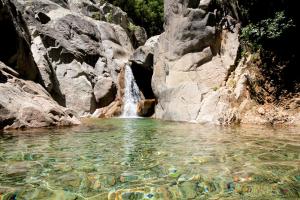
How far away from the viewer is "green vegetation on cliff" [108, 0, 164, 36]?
129ft

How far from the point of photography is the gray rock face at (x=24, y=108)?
10710mm

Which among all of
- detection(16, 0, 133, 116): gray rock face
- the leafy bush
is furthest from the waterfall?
Answer: the leafy bush

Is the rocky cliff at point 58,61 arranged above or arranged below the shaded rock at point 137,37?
below

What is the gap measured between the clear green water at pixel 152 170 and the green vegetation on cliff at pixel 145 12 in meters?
34.7

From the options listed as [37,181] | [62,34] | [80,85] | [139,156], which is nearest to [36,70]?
[80,85]

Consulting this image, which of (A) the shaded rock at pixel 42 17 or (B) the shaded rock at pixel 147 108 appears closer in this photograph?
(B) the shaded rock at pixel 147 108

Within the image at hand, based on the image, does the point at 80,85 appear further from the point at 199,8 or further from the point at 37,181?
the point at 37,181

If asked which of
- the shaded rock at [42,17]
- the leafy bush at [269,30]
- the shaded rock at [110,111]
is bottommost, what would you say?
the shaded rock at [110,111]

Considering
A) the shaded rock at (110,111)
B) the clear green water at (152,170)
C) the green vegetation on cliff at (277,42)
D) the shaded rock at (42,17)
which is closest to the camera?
the clear green water at (152,170)

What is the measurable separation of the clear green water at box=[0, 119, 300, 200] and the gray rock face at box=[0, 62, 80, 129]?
3932mm

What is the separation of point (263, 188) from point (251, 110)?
923 centimetres

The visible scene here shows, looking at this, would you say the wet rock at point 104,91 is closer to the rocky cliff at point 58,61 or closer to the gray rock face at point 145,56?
the rocky cliff at point 58,61

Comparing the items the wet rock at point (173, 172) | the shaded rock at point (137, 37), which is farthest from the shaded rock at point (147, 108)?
the wet rock at point (173, 172)

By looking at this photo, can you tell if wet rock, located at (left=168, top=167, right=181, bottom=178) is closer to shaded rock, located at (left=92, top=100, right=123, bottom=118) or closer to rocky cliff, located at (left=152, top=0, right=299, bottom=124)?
rocky cliff, located at (left=152, top=0, right=299, bottom=124)
